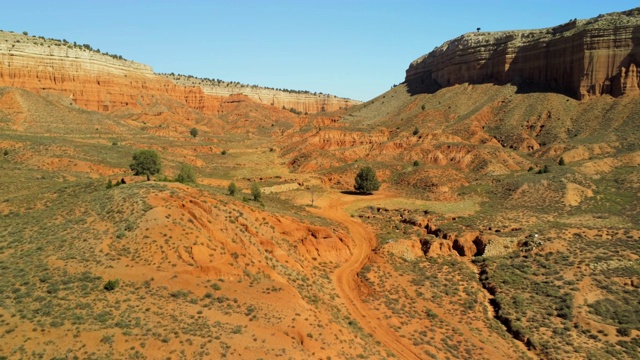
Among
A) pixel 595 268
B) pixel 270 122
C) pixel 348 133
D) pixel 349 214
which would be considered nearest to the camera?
pixel 595 268

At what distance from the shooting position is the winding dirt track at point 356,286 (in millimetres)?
27938

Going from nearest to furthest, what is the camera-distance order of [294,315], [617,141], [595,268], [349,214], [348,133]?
[294,315] → [595,268] → [349,214] → [617,141] → [348,133]

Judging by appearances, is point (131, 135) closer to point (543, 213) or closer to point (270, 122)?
point (270, 122)

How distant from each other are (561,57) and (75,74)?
359ft

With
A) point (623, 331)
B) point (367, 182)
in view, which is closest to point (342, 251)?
point (623, 331)

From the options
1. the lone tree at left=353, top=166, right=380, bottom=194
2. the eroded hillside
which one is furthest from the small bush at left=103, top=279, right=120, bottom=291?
the lone tree at left=353, top=166, right=380, bottom=194

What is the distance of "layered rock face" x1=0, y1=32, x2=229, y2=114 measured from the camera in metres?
100

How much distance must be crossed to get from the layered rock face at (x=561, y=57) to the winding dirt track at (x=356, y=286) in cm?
5400

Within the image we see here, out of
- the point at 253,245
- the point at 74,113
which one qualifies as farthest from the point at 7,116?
the point at 253,245

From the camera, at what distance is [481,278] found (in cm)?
3703

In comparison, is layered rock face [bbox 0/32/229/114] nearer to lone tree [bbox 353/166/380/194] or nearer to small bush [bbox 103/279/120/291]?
lone tree [bbox 353/166/380/194]

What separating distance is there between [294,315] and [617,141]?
61.5 metres

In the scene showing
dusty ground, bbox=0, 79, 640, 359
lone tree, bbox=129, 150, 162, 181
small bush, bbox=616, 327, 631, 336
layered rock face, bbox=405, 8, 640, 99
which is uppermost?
layered rock face, bbox=405, 8, 640, 99

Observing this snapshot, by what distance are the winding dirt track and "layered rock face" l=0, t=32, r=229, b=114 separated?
85.9 m
